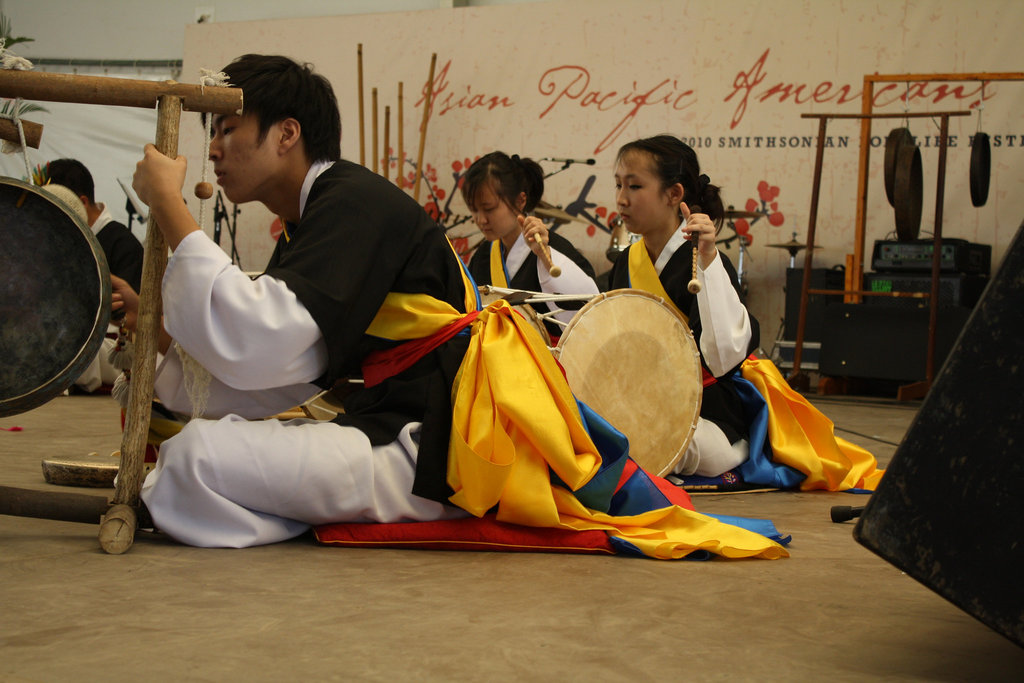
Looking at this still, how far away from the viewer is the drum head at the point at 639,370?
247 centimetres

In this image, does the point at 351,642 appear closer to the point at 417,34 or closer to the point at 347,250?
the point at 347,250

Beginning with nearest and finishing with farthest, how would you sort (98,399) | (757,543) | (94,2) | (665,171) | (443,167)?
1. (757,543)
2. (665,171)
3. (98,399)
4. (443,167)
5. (94,2)

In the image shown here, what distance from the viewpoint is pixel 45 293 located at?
176 cm

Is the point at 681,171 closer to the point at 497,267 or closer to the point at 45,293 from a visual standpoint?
the point at 497,267

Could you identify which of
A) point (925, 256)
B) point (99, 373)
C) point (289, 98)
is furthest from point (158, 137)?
point (925, 256)

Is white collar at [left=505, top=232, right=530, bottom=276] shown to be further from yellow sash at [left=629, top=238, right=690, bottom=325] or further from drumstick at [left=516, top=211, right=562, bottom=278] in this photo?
yellow sash at [left=629, top=238, right=690, bottom=325]

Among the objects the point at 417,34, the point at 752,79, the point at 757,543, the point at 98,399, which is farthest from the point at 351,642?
the point at 417,34

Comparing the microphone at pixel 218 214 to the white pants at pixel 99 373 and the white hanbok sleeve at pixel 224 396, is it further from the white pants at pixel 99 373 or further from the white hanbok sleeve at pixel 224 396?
the white hanbok sleeve at pixel 224 396

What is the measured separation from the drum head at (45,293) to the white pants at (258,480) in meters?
0.25

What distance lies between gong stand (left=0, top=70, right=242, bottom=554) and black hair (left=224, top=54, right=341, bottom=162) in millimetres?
113

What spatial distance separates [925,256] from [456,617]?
533 centimetres

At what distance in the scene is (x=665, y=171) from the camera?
3.04m

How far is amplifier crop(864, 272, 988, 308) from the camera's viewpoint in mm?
5895

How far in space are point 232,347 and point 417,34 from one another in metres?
6.50
